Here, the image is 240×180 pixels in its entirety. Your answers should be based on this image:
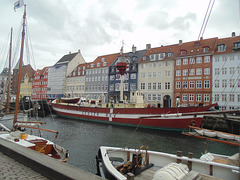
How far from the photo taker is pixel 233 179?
19.7 feet

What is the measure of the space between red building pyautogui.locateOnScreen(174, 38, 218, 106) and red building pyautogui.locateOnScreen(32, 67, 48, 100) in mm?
49343

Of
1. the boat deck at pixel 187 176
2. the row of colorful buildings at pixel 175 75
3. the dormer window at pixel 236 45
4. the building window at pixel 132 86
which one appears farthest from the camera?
the building window at pixel 132 86

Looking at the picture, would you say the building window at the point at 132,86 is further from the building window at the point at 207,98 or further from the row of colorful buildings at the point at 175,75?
the building window at the point at 207,98

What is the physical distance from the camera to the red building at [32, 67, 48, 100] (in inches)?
2677

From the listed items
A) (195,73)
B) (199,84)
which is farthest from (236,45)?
(199,84)

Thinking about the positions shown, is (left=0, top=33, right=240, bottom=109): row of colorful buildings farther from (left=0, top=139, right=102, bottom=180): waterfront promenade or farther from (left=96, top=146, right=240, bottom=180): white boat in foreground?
(left=0, top=139, right=102, bottom=180): waterfront promenade

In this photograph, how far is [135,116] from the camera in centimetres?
2502

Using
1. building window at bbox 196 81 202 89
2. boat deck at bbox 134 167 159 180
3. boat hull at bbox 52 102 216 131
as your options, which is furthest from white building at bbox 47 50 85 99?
boat deck at bbox 134 167 159 180

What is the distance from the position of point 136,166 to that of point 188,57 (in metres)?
33.6

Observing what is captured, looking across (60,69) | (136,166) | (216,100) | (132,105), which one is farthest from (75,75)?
(136,166)

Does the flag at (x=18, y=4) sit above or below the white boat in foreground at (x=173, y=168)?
above

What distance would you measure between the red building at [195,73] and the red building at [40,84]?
49.3 metres

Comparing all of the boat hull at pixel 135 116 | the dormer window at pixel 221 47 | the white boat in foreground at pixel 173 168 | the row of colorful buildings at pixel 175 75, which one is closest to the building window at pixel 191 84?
the row of colorful buildings at pixel 175 75

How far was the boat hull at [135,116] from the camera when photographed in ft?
70.8
